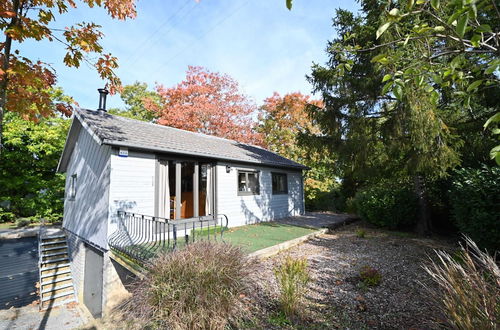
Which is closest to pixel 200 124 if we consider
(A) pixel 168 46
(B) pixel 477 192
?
(A) pixel 168 46

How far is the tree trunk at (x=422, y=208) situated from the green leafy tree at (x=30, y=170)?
57.7ft

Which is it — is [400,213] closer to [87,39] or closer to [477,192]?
[477,192]

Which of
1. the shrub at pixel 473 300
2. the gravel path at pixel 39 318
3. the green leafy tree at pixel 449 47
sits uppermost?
the green leafy tree at pixel 449 47

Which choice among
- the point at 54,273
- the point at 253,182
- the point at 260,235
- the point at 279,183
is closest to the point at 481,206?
the point at 260,235

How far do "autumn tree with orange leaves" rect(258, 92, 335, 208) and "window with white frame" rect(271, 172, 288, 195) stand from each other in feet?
14.9

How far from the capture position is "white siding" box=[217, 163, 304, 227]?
9000mm

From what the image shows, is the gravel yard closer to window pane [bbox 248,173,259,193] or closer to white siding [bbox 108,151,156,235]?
white siding [bbox 108,151,156,235]

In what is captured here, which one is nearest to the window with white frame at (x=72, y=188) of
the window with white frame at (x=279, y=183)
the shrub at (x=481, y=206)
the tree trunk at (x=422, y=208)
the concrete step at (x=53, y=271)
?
the concrete step at (x=53, y=271)

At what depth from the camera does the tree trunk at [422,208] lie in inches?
320

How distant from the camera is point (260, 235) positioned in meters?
7.61

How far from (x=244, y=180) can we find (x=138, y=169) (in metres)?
4.52

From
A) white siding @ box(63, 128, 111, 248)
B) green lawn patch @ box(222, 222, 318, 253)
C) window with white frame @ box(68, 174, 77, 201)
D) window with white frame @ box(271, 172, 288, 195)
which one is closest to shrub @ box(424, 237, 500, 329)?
green lawn patch @ box(222, 222, 318, 253)

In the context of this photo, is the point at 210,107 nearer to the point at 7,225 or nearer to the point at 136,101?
the point at 136,101

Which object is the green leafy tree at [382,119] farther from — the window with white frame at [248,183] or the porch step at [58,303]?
the porch step at [58,303]
